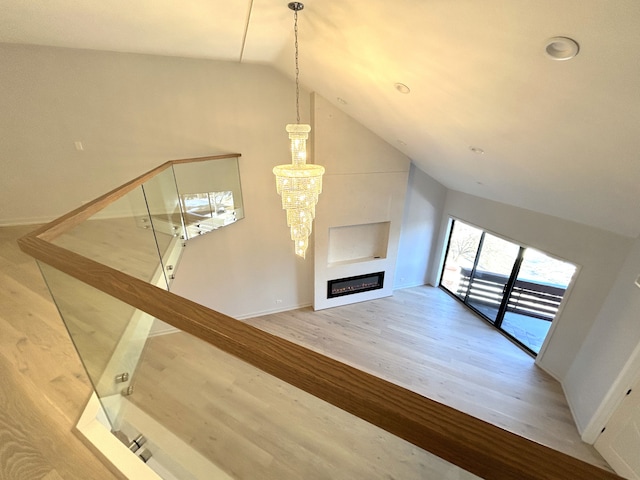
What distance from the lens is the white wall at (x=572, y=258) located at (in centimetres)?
347

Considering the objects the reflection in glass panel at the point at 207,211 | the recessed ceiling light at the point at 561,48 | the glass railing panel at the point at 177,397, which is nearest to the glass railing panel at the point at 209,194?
the reflection in glass panel at the point at 207,211

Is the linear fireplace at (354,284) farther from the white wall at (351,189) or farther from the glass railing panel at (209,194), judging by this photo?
the glass railing panel at (209,194)

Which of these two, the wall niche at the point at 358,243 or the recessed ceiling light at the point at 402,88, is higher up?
the recessed ceiling light at the point at 402,88

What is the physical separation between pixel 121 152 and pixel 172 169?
1.46m

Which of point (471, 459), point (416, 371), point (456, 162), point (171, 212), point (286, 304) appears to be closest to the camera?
point (471, 459)

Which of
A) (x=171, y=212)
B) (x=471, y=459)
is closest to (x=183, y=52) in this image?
(x=171, y=212)

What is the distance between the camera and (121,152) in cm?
434

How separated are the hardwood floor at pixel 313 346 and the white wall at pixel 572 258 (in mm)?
680

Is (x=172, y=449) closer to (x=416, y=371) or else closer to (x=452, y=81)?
(x=452, y=81)

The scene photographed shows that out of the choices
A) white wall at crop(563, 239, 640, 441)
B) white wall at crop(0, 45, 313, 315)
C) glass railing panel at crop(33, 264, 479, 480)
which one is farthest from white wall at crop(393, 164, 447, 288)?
glass railing panel at crop(33, 264, 479, 480)

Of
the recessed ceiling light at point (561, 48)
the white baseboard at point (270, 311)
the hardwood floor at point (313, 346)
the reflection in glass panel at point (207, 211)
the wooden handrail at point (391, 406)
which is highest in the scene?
the recessed ceiling light at point (561, 48)

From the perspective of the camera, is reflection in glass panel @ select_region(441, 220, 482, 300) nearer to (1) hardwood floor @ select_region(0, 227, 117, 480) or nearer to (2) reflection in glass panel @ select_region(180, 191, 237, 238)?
(2) reflection in glass panel @ select_region(180, 191, 237, 238)

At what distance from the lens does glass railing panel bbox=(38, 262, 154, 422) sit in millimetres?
1220

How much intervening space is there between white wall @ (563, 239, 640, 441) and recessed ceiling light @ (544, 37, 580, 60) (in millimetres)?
3010
